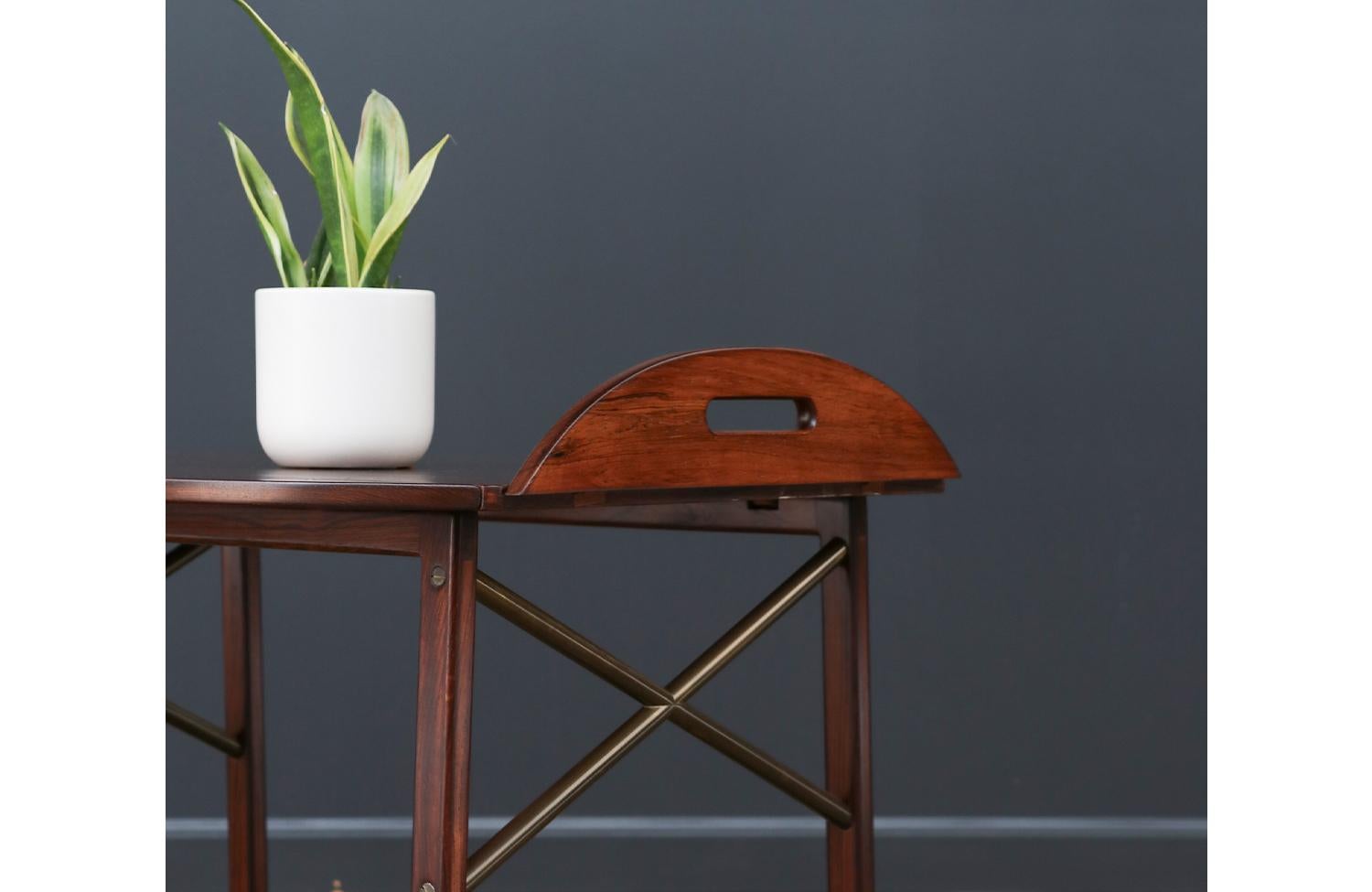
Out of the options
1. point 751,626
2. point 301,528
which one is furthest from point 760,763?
point 301,528

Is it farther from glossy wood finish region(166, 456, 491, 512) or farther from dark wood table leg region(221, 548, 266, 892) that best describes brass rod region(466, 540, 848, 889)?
dark wood table leg region(221, 548, 266, 892)

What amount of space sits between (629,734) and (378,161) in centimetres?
39

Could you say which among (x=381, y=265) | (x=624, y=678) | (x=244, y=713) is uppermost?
(x=381, y=265)

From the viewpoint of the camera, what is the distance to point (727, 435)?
77cm

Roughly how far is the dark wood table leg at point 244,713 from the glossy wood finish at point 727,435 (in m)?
0.58

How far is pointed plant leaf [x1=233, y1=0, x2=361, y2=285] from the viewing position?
834 mm

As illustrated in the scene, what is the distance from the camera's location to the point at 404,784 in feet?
6.50

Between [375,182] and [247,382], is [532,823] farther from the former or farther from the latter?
[247,382]

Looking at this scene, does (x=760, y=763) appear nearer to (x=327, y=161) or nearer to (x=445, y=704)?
(x=445, y=704)

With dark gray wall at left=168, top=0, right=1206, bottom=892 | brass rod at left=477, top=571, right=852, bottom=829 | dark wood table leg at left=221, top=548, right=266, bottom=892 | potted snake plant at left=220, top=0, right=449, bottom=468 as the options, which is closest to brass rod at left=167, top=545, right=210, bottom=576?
dark wood table leg at left=221, top=548, right=266, bottom=892

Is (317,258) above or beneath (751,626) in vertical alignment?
above

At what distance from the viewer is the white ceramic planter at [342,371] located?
832mm
